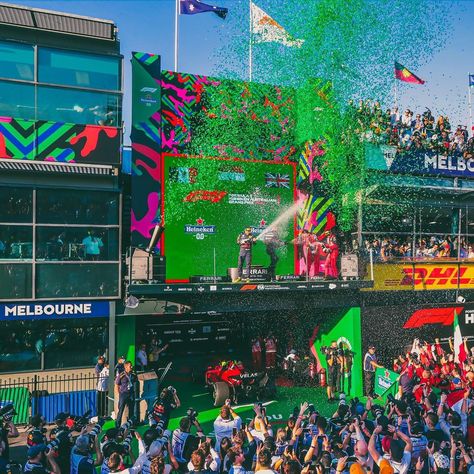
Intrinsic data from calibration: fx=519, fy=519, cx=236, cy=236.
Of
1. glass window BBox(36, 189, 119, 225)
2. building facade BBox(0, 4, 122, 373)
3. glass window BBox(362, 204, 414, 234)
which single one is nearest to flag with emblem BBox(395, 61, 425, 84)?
glass window BBox(362, 204, 414, 234)

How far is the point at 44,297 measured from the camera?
14.6 meters

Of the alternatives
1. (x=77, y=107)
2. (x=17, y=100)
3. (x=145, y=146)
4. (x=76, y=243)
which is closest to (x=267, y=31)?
(x=145, y=146)

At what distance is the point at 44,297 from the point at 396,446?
10.6m

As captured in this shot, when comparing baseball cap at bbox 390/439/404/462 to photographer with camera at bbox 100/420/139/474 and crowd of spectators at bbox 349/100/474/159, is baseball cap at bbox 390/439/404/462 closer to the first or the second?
photographer with camera at bbox 100/420/139/474

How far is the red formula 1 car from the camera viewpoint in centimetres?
1534

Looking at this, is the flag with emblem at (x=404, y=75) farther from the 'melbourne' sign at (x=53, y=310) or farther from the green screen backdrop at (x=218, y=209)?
the 'melbourne' sign at (x=53, y=310)

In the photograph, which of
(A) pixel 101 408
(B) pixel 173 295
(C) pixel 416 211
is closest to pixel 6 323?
(A) pixel 101 408

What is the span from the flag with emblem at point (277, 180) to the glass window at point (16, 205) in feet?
27.4

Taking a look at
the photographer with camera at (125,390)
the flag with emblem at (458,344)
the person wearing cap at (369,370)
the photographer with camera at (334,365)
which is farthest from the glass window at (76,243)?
the flag with emblem at (458,344)

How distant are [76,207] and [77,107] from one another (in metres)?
2.97

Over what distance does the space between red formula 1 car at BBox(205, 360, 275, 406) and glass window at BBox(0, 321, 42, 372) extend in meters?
5.33

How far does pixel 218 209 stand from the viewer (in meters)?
18.5

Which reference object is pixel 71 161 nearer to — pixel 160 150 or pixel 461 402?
pixel 160 150

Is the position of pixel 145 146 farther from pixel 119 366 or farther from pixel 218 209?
pixel 119 366
